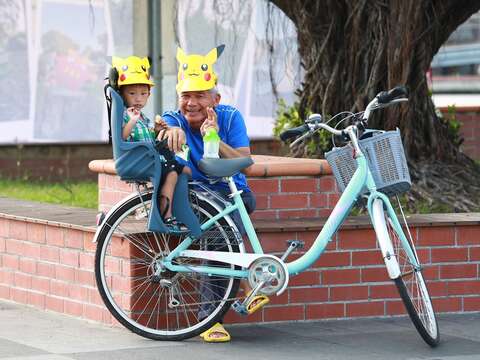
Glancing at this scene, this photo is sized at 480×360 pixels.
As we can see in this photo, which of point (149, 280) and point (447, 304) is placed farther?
point (447, 304)

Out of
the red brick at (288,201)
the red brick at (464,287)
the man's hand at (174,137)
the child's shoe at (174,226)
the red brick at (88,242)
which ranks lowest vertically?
the red brick at (464,287)

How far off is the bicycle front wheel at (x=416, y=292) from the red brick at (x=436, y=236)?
706 millimetres

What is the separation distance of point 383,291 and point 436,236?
45cm

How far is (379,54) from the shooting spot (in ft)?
29.1

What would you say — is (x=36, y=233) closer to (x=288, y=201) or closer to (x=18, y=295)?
(x=18, y=295)

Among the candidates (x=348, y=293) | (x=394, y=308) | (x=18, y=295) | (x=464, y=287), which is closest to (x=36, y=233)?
(x=18, y=295)

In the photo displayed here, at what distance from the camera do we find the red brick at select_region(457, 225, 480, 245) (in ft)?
24.7

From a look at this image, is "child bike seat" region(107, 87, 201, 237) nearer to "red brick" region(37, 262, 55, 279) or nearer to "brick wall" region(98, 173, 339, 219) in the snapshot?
"brick wall" region(98, 173, 339, 219)

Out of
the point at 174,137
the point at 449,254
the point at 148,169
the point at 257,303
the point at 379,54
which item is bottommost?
the point at 257,303

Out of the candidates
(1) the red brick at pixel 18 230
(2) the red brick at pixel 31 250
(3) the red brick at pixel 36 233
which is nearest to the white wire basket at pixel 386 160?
(3) the red brick at pixel 36 233

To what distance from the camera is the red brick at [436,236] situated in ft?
24.5

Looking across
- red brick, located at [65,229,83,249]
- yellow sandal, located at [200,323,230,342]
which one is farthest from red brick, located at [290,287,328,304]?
red brick, located at [65,229,83,249]

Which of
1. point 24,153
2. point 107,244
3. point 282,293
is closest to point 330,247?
point 282,293

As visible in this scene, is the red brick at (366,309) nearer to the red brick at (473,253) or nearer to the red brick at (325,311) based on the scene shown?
the red brick at (325,311)
